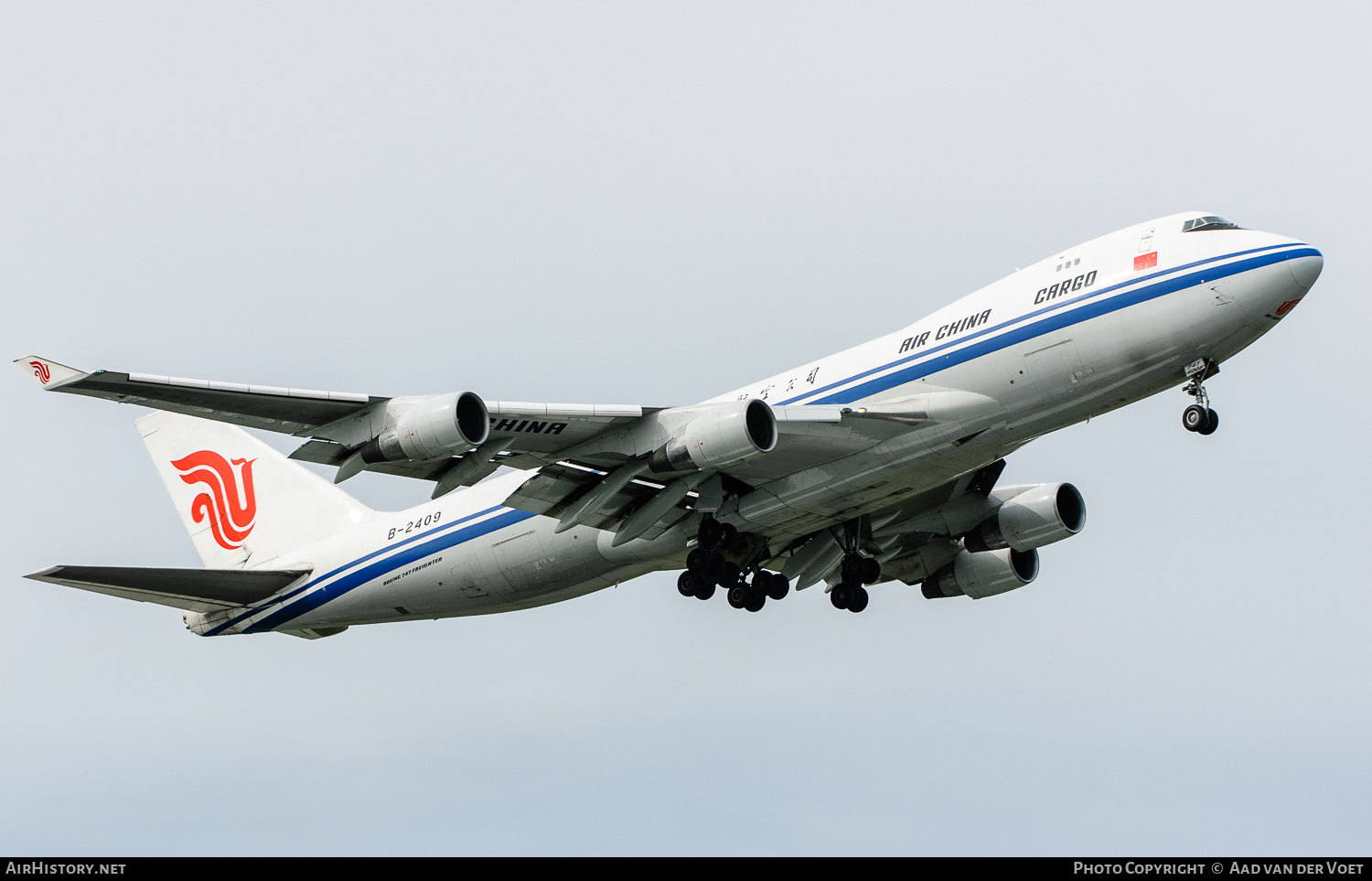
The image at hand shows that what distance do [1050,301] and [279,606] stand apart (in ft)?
65.7

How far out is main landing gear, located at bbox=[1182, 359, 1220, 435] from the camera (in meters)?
24.8

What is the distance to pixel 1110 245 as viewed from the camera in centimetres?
2555

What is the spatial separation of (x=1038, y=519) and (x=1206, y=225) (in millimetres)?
9205

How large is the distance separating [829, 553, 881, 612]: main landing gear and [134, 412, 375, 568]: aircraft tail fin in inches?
474

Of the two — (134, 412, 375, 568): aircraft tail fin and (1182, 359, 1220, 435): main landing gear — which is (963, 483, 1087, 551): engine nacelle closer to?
(1182, 359, 1220, 435): main landing gear

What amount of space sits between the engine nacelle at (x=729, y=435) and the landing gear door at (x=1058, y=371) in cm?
479

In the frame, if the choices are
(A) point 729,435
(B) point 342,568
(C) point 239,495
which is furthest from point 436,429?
(C) point 239,495


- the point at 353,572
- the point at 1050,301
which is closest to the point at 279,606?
the point at 353,572

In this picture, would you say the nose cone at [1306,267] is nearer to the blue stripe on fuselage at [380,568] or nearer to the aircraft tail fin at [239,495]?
the blue stripe on fuselage at [380,568]

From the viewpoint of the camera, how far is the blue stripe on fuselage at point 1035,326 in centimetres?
2408

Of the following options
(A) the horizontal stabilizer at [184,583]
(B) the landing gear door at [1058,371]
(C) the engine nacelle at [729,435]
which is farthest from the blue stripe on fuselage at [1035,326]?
(A) the horizontal stabilizer at [184,583]
